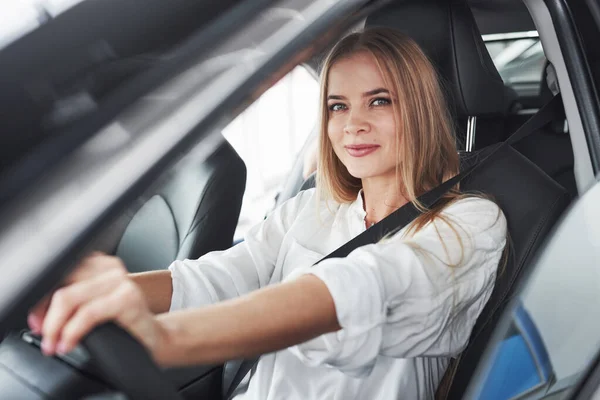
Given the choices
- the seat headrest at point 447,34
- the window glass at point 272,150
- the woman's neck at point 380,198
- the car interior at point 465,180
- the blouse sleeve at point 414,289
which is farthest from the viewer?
the window glass at point 272,150

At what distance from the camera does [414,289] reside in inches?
39.8

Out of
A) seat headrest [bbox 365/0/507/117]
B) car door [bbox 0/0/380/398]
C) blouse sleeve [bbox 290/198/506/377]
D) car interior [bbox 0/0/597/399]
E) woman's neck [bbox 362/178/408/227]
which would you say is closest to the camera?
car door [bbox 0/0/380/398]

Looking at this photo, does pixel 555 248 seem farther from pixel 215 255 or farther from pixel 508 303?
pixel 215 255

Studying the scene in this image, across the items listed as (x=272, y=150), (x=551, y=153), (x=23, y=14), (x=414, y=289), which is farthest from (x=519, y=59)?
(x=23, y=14)

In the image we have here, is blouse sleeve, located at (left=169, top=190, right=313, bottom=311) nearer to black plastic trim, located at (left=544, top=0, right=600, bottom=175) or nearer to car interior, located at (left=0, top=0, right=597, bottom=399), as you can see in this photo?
car interior, located at (left=0, top=0, right=597, bottom=399)

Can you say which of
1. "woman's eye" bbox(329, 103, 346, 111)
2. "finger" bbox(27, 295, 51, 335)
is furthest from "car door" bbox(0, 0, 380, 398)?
"woman's eye" bbox(329, 103, 346, 111)

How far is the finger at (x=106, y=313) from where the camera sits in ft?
1.93

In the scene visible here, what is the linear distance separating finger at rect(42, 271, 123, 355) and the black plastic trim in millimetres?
909

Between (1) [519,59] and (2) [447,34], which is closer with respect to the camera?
(2) [447,34]

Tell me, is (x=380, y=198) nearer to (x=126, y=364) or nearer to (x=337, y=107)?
(x=337, y=107)

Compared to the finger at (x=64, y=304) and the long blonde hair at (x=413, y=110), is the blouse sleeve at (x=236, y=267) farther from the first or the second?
the finger at (x=64, y=304)

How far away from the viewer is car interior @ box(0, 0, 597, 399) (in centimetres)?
120

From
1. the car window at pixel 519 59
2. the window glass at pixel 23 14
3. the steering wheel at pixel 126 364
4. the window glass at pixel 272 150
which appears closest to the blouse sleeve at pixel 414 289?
the steering wheel at pixel 126 364

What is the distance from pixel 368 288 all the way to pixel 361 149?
16.7 inches
